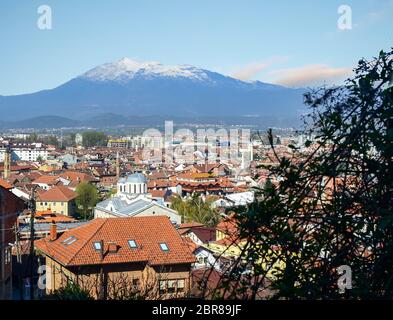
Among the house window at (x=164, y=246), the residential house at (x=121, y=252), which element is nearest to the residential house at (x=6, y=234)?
the residential house at (x=121, y=252)

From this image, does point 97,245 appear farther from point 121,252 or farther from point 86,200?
point 86,200

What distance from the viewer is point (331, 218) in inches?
57.6

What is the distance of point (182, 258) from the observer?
21.9 ft

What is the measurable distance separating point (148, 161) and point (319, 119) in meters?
43.9

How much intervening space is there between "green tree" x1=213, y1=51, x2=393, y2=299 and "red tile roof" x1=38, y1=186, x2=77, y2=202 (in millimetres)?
22441

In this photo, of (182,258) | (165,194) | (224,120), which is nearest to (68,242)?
(182,258)

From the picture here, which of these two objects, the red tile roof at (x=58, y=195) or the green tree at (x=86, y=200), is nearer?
the green tree at (x=86, y=200)

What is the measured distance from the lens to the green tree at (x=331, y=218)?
57.6 inches

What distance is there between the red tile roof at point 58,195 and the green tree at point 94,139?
105ft

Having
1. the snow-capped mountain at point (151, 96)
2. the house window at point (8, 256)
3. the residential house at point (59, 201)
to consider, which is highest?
the snow-capped mountain at point (151, 96)

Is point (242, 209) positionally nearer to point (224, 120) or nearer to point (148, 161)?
point (224, 120)

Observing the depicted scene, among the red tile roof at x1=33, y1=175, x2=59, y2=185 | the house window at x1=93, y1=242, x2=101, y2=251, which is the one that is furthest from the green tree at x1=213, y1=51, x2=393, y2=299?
the red tile roof at x1=33, y1=175, x2=59, y2=185

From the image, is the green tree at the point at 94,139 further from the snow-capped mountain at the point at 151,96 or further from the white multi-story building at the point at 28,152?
the snow-capped mountain at the point at 151,96
